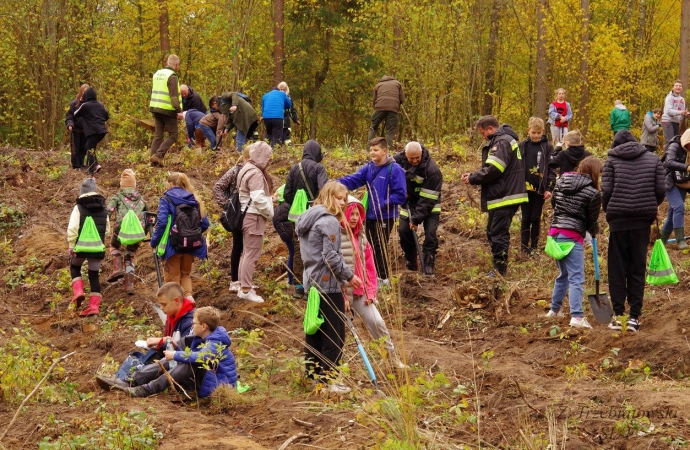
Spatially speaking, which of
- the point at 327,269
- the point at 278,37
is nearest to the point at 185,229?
the point at 327,269

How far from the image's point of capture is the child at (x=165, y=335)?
784 cm

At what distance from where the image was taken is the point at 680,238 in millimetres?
12812

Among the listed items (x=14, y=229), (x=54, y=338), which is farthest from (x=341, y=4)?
(x=54, y=338)

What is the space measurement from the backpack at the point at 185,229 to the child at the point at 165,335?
84.9 inches

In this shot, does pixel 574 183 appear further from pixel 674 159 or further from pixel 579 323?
pixel 674 159

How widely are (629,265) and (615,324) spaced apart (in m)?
0.66

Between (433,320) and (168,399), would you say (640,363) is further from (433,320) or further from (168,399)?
(168,399)

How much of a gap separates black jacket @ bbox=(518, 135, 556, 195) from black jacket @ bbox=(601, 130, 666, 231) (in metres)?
3.34

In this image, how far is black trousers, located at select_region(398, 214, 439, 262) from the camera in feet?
38.9

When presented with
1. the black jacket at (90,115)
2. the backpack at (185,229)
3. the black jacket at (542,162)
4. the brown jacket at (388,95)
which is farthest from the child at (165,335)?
the brown jacket at (388,95)

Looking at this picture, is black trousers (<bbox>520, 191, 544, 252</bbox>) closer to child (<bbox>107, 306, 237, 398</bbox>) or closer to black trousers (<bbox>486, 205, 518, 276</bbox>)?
black trousers (<bbox>486, 205, 518, 276</bbox>)

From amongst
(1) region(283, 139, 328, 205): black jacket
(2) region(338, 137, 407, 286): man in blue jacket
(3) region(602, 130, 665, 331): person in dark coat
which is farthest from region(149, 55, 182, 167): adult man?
(3) region(602, 130, 665, 331): person in dark coat

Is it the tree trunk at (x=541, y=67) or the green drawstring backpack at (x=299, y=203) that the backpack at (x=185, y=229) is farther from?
the tree trunk at (x=541, y=67)

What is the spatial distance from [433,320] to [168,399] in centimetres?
397
